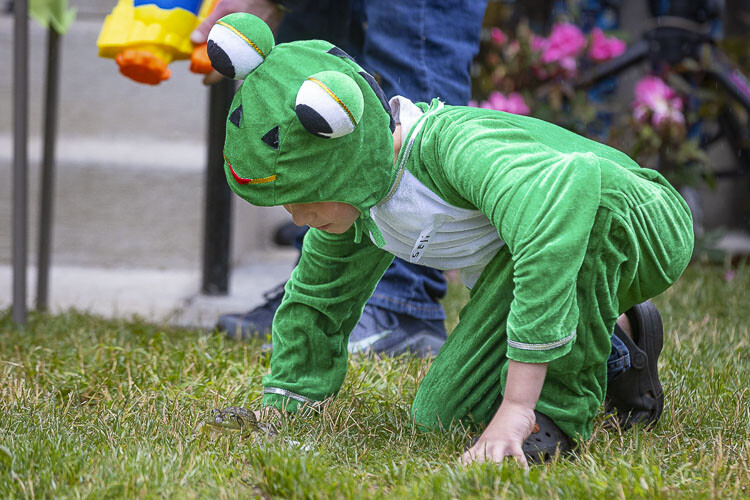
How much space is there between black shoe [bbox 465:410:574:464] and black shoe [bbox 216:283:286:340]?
0.93 m

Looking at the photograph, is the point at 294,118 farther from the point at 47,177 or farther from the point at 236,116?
the point at 47,177

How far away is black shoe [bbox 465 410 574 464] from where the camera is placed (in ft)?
4.41

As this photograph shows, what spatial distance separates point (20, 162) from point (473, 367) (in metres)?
1.51

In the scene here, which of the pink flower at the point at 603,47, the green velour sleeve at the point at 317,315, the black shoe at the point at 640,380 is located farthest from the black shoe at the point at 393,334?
the pink flower at the point at 603,47

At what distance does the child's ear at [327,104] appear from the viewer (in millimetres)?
1138

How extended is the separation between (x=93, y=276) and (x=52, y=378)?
165cm

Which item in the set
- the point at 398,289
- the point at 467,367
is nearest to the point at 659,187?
the point at 467,367

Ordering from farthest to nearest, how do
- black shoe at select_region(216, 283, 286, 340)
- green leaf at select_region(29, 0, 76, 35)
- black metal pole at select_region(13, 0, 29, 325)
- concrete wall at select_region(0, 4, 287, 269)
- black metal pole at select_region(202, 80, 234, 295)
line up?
concrete wall at select_region(0, 4, 287, 269) → black metal pole at select_region(202, 80, 234, 295) → green leaf at select_region(29, 0, 76, 35) → black metal pole at select_region(13, 0, 29, 325) → black shoe at select_region(216, 283, 286, 340)

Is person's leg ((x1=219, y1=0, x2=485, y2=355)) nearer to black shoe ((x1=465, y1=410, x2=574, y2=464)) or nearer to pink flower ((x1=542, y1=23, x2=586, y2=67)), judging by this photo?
black shoe ((x1=465, y1=410, x2=574, y2=464))

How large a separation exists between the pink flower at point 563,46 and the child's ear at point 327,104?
2.88m

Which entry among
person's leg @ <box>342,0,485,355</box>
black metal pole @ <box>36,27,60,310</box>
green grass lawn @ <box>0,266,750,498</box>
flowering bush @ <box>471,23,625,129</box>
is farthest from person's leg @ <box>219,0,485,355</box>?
flowering bush @ <box>471,23,625,129</box>

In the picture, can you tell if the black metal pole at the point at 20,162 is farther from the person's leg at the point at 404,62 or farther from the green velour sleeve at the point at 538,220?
the green velour sleeve at the point at 538,220

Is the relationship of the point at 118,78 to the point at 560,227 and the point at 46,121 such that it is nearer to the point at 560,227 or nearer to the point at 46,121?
the point at 46,121

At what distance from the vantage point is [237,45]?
119 cm
